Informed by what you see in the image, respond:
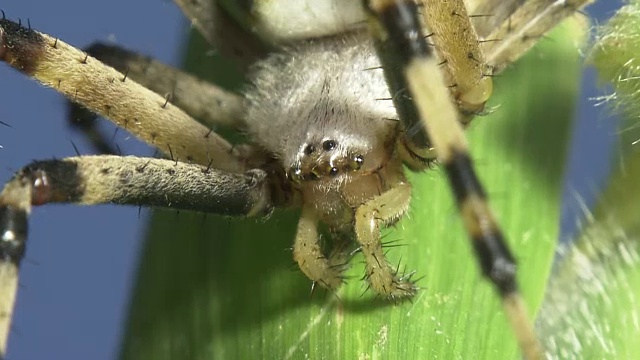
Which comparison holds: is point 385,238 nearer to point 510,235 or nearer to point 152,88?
point 510,235

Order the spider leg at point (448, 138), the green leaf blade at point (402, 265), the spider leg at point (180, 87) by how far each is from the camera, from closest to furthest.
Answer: the spider leg at point (448, 138), the green leaf blade at point (402, 265), the spider leg at point (180, 87)

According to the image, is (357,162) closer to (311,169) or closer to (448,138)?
(311,169)

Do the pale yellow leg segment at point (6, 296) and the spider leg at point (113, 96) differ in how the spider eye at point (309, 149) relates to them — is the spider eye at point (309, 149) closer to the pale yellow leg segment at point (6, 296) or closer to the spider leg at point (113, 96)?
the spider leg at point (113, 96)

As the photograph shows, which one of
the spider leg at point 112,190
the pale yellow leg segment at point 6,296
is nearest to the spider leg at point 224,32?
the spider leg at point 112,190

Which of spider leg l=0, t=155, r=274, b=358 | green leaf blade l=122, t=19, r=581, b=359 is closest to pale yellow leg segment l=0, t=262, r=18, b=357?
spider leg l=0, t=155, r=274, b=358

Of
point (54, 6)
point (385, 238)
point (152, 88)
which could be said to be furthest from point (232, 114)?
point (54, 6)

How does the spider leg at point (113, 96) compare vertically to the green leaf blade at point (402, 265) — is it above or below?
above
